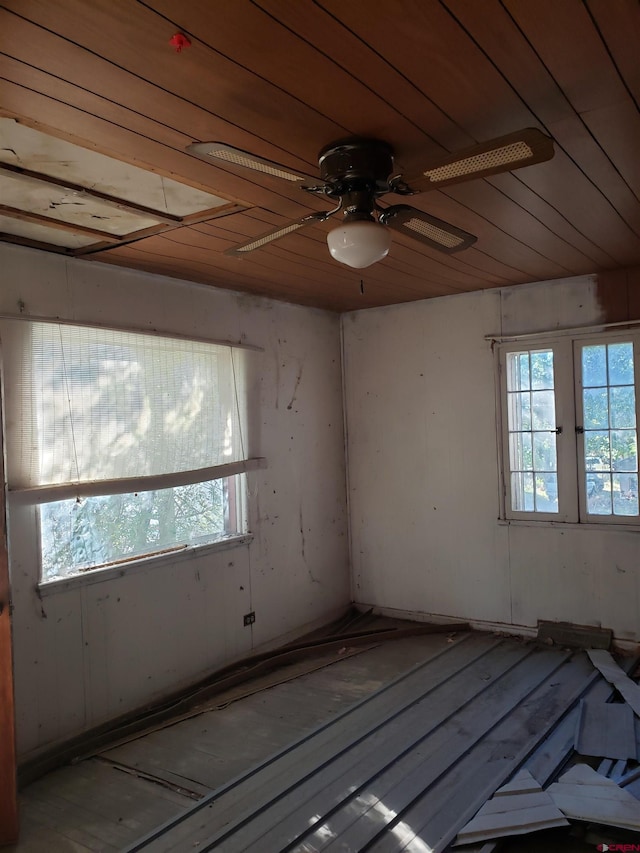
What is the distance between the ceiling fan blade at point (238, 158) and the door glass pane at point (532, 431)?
2.97 meters

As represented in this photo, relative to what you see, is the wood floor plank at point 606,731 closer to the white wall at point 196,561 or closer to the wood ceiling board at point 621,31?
the white wall at point 196,561

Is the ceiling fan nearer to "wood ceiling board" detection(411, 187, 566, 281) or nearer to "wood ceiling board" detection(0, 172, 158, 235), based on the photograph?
"wood ceiling board" detection(411, 187, 566, 281)

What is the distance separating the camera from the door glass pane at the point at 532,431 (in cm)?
419

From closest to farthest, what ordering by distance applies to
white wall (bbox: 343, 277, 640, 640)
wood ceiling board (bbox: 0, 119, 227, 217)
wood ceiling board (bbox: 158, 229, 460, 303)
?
1. wood ceiling board (bbox: 0, 119, 227, 217)
2. wood ceiling board (bbox: 158, 229, 460, 303)
3. white wall (bbox: 343, 277, 640, 640)

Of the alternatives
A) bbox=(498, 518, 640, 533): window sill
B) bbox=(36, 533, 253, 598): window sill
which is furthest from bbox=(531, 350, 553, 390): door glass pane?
bbox=(36, 533, 253, 598): window sill

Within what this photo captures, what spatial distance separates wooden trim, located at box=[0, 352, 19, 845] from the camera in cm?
231

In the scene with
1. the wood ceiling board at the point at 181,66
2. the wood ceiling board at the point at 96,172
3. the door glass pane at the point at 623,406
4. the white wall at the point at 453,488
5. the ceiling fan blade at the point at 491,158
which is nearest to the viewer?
the wood ceiling board at the point at 181,66

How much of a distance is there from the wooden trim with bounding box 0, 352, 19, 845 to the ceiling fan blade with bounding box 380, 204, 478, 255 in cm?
181

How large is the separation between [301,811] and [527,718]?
4.36 feet

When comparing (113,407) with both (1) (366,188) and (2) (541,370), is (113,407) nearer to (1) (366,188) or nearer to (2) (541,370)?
(1) (366,188)

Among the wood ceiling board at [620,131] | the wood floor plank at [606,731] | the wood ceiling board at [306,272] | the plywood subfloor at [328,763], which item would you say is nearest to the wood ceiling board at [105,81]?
the wood ceiling board at [306,272]

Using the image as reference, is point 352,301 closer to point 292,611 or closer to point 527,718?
point 292,611

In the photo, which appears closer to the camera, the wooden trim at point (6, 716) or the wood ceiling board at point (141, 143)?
the wood ceiling board at point (141, 143)

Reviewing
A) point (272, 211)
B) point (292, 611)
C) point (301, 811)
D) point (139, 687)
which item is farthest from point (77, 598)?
point (272, 211)
